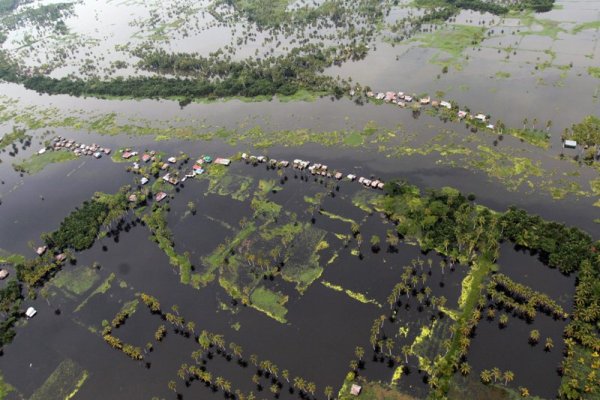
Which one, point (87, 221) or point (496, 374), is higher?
point (87, 221)

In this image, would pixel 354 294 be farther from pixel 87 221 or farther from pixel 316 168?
pixel 87 221

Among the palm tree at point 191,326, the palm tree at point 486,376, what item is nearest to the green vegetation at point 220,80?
the palm tree at point 191,326

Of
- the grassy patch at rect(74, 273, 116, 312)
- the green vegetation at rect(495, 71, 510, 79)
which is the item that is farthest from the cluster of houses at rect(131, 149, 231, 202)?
the green vegetation at rect(495, 71, 510, 79)

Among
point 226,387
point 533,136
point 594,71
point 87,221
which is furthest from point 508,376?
point 594,71

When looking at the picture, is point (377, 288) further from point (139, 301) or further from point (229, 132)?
point (229, 132)

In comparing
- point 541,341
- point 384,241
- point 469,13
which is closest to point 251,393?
point 384,241

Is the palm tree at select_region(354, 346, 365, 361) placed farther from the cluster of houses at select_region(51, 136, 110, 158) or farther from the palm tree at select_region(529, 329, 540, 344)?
the cluster of houses at select_region(51, 136, 110, 158)
